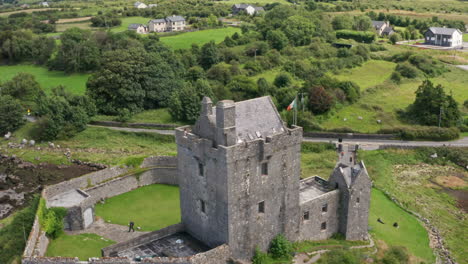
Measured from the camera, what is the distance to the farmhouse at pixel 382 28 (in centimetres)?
14439

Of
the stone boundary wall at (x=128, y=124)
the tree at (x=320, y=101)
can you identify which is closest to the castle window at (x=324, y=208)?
the tree at (x=320, y=101)

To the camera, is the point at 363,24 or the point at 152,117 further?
the point at 363,24

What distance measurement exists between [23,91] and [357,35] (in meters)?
90.4

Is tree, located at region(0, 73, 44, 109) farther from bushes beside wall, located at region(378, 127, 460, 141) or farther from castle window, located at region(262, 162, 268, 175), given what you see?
bushes beside wall, located at region(378, 127, 460, 141)

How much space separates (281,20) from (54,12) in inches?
3581

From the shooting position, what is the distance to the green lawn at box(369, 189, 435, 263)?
39.9m

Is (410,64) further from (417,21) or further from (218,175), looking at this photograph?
(218,175)

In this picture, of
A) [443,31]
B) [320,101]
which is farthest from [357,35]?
[320,101]

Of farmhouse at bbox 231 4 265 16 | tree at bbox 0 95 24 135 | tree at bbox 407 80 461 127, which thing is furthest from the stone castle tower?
farmhouse at bbox 231 4 265 16

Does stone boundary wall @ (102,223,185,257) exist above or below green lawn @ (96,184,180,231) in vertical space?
above

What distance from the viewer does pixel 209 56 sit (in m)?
98.9

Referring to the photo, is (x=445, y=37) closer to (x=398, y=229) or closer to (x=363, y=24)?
(x=363, y=24)

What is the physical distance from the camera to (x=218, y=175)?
31906 mm

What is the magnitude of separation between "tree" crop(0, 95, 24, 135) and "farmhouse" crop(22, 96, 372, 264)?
131ft
